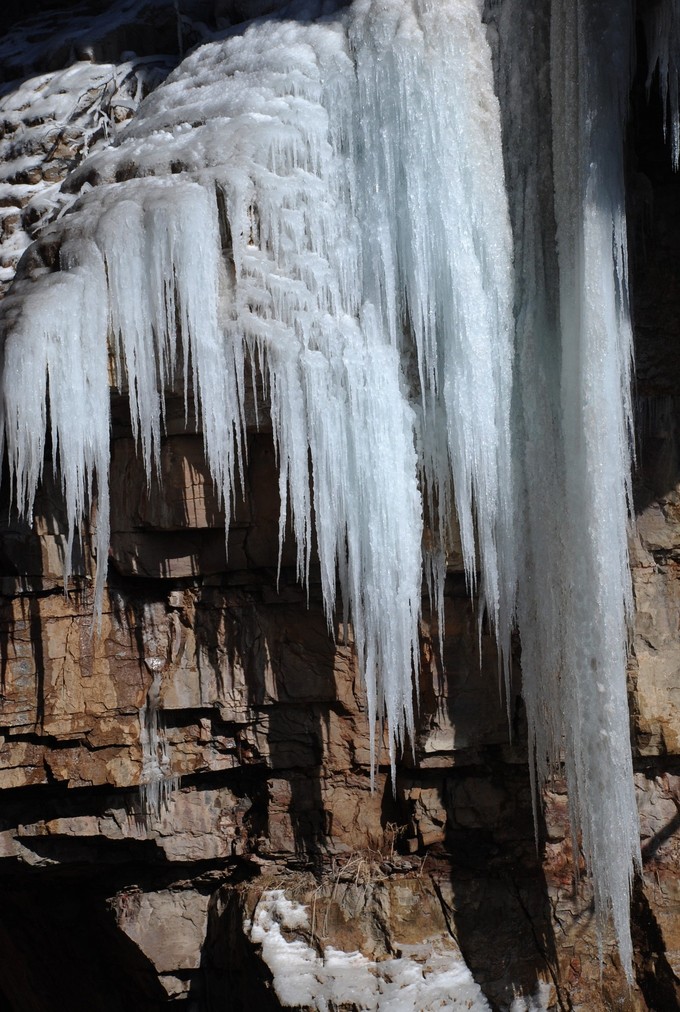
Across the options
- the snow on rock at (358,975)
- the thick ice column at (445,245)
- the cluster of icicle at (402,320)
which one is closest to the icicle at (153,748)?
the snow on rock at (358,975)

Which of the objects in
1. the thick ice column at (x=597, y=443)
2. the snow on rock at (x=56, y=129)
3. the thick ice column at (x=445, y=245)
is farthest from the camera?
the snow on rock at (x=56, y=129)

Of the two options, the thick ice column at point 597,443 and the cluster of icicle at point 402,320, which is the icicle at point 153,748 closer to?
the cluster of icicle at point 402,320

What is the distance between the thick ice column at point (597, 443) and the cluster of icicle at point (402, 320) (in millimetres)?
11

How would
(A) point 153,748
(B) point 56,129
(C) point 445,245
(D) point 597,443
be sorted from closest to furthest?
1. (D) point 597,443
2. (C) point 445,245
3. (A) point 153,748
4. (B) point 56,129

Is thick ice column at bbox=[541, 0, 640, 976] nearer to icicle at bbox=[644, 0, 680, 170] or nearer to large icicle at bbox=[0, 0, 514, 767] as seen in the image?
icicle at bbox=[644, 0, 680, 170]

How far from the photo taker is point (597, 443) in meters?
3.78

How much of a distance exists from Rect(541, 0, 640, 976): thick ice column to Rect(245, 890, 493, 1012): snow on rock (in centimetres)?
81

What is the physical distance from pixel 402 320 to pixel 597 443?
99cm

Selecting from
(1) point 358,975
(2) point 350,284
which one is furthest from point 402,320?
(1) point 358,975

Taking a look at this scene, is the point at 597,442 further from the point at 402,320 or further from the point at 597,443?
the point at 402,320

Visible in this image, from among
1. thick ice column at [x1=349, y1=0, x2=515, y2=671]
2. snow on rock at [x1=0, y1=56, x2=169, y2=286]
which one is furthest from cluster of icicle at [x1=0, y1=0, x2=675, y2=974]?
snow on rock at [x1=0, y1=56, x2=169, y2=286]

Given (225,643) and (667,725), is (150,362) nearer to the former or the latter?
(225,643)

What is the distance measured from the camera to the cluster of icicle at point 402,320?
150 inches

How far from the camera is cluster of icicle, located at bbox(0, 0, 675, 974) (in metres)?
3.81
